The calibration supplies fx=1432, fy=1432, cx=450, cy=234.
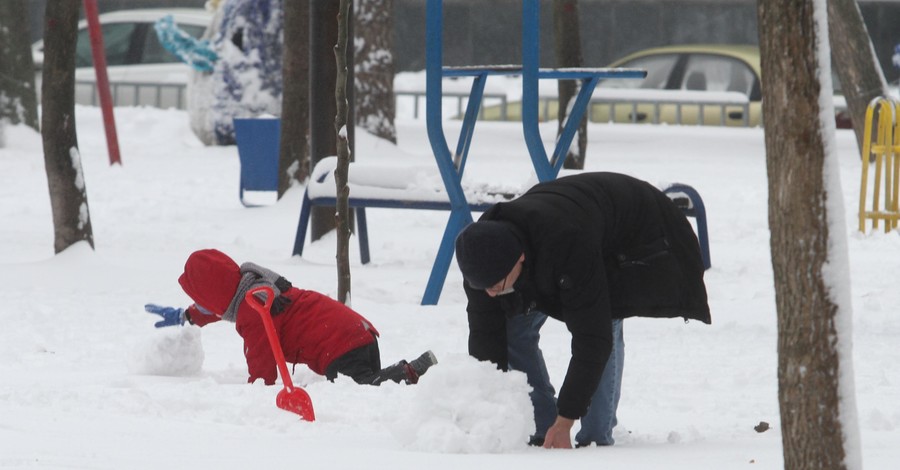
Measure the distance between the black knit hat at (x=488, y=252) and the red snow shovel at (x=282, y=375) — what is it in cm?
89

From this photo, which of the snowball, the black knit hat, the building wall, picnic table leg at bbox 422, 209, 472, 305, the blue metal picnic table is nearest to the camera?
the black knit hat

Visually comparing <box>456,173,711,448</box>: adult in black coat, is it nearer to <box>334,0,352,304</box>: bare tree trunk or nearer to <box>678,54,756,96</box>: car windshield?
<box>334,0,352,304</box>: bare tree trunk

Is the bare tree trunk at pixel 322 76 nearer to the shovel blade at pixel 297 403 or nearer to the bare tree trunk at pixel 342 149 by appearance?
the bare tree trunk at pixel 342 149

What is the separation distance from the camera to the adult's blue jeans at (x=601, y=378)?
3967 millimetres

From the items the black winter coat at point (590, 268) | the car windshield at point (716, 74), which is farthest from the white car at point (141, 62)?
the black winter coat at point (590, 268)

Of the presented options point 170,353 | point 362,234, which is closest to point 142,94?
point 362,234

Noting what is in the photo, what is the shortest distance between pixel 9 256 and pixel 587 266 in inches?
221

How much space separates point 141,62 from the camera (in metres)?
19.4

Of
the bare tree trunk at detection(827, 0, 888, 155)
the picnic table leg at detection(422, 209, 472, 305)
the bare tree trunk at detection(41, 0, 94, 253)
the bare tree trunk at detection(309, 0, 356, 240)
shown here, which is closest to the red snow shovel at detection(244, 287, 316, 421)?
the picnic table leg at detection(422, 209, 472, 305)

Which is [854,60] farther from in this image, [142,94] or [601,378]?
[142,94]

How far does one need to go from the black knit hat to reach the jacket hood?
144 cm

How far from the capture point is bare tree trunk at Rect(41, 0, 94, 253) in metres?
7.60

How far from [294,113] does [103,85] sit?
487 centimetres

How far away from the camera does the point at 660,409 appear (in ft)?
15.4
